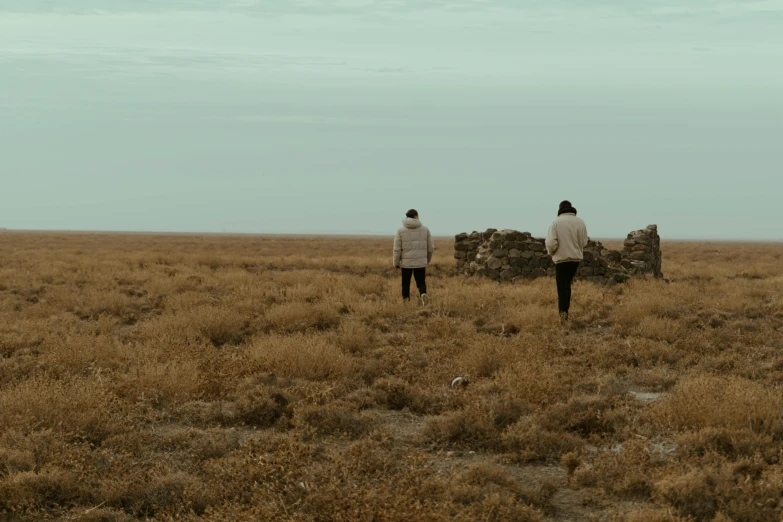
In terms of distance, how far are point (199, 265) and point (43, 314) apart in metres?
12.3

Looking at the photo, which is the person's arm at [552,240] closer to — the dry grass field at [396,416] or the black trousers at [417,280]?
the dry grass field at [396,416]

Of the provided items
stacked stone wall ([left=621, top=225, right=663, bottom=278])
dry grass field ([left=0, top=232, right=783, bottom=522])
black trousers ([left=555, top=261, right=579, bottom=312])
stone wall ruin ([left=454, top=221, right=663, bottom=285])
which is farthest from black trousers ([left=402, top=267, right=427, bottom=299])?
stacked stone wall ([left=621, top=225, right=663, bottom=278])

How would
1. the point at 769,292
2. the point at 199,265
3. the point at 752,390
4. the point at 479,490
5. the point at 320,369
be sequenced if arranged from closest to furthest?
the point at 479,490 < the point at 752,390 < the point at 320,369 < the point at 769,292 < the point at 199,265

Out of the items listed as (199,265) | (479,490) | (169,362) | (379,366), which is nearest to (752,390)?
(479,490)

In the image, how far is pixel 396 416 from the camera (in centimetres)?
748

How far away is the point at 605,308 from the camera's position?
536 inches

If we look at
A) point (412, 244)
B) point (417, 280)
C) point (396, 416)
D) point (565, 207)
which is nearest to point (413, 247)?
point (412, 244)

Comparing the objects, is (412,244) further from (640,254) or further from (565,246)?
(640,254)

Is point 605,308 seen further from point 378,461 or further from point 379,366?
point 378,461

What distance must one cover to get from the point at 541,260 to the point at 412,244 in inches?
262

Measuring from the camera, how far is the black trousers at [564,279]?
1248 centimetres

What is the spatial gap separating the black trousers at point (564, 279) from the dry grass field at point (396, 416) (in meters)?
0.27

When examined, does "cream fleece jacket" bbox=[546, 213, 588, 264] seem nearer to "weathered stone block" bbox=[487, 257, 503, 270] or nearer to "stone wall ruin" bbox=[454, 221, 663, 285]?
"stone wall ruin" bbox=[454, 221, 663, 285]

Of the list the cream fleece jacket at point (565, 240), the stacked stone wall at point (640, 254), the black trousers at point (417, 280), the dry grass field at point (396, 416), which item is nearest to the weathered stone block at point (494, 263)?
the stacked stone wall at point (640, 254)
